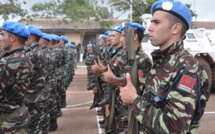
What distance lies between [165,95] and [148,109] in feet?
0.47

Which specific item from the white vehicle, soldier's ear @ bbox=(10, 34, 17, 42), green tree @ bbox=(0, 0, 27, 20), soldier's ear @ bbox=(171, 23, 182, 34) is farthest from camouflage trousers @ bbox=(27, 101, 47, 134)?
green tree @ bbox=(0, 0, 27, 20)

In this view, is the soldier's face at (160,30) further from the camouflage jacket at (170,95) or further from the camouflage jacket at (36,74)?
the camouflage jacket at (36,74)

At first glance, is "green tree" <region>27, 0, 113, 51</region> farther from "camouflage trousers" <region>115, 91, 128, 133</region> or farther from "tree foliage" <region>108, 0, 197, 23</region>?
"camouflage trousers" <region>115, 91, 128, 133</region>

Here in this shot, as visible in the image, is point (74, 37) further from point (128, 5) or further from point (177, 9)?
point (177, 9)

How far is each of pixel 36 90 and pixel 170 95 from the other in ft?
9.13

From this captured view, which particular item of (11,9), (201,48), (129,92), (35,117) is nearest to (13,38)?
(35,117)

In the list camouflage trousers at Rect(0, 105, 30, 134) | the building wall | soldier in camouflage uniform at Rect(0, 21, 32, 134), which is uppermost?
the building wall

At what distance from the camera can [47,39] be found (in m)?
6.47

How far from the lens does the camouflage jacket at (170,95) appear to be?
1916mm

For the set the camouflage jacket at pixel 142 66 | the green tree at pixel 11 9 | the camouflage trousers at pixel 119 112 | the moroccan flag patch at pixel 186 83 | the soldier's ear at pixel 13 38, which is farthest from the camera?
the green tree at pixel 11 9

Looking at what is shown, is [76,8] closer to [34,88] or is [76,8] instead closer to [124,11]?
[124,11]

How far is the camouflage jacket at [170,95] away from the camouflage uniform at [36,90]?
2.38 metres

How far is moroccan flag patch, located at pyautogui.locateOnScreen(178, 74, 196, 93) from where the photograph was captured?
6.27ft

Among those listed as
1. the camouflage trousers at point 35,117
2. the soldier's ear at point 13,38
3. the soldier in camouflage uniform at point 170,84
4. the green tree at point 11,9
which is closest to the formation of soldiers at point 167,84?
the soldier in camouflage uniform at point 170,84
